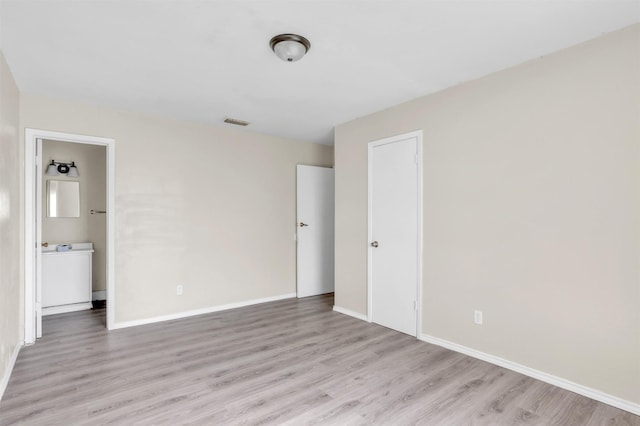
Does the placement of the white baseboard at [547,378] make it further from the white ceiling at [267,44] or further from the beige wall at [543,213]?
the white ceiling at [267,44]

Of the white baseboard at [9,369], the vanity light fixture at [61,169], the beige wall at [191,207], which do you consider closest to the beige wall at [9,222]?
the white baseboard at [9,369]

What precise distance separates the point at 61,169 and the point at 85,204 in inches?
21.7

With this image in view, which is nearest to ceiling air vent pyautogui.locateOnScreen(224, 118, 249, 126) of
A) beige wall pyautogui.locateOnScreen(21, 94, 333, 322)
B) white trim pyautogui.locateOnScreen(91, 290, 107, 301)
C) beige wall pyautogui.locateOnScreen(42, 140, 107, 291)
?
beige wall pyautogui.locateOnScreen(21, 94, 333, 322)

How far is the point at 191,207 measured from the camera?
13.9 ft

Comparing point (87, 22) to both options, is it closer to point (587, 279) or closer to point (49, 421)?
point (49, 421)

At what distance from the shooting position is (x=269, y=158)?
4.92m

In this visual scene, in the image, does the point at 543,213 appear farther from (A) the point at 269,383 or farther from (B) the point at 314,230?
(B) the point at 314,230

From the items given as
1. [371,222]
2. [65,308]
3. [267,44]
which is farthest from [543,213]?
[65,308]

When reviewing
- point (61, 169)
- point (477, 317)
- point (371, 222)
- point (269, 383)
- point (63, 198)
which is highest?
point (61, 169)

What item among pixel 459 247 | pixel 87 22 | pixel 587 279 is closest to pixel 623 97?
pixel 587 279

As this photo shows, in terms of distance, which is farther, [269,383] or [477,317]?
[477,317]

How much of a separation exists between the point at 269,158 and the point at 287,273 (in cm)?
172

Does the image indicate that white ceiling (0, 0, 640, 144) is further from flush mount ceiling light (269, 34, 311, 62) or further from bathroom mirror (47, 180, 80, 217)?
bathroom mirror (47, 180, 80, 217)

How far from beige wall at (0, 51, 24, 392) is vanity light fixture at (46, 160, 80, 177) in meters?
1.55
